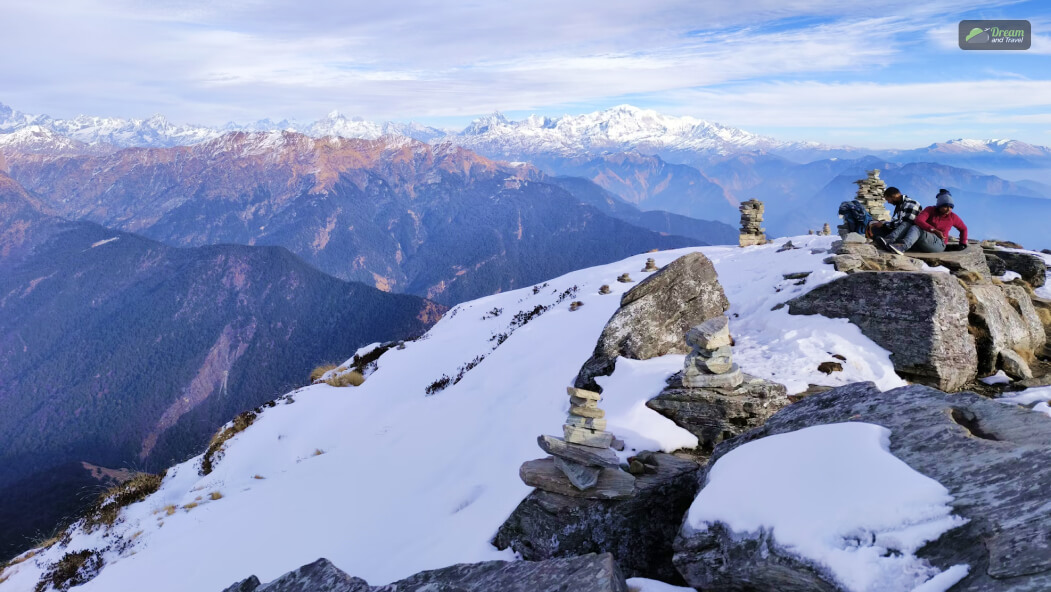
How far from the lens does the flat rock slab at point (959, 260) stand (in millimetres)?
15801

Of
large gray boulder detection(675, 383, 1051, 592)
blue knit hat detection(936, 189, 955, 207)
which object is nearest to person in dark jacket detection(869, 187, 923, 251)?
blue knit hat detection(936, 189, 955, 207)

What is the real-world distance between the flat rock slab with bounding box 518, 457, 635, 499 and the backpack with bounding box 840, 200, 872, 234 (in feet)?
70.9

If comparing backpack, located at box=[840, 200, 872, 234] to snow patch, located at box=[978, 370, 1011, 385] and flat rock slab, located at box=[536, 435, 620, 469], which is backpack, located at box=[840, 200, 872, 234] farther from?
flat rock slab, located at box=[536, 435, 620, 469]

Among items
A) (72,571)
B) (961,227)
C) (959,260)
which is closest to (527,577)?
(72,571)

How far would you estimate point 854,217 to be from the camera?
78.9 feet

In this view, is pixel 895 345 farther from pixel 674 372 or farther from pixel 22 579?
pixel 22 579

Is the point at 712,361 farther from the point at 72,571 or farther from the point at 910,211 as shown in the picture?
the point at 72,571

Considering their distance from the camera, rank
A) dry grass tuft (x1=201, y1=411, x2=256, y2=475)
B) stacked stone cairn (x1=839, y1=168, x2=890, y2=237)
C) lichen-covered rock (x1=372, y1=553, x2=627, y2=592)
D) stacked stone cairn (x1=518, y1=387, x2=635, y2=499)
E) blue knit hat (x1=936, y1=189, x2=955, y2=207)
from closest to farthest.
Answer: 1. lichen-covered rock (x1=372, y1=553, x2=627, y2=592)
2. stacked stone cairn (x1=518, y1=387, x2=635, y2=499)
3. blue knit hat (x1=936, y1=189, x2=955, y2=207)
4. dry grass tuft (x1=201, y1=411, x2=256, y2=475)
5. stacked stone cairn (x1=839, y1=168, x2=890, y2=237)

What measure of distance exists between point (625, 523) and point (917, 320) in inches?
403

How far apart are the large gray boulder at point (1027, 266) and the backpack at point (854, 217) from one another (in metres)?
5.00

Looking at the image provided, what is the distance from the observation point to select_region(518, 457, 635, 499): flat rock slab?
847 cm

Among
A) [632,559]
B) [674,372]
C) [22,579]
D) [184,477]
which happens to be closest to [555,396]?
[674,372]

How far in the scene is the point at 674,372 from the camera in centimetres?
1315

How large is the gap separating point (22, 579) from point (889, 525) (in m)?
24.0
